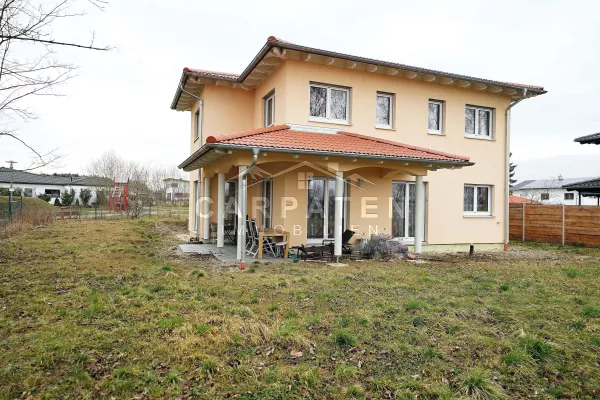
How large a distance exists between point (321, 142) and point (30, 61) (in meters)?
6.24

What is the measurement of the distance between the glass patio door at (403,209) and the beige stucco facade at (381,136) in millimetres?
350

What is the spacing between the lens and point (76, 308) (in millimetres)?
5375

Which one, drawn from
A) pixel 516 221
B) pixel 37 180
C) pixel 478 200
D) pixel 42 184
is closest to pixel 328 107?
pixel 478 200

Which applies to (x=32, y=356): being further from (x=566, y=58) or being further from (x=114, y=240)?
(x=566, y=58)

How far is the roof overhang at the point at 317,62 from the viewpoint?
34.0 ft

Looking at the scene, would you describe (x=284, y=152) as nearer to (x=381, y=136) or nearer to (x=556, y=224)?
(x=381, y=136)

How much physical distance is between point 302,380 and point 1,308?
4.56m

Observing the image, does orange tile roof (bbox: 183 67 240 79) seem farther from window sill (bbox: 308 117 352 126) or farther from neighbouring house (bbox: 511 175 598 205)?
neighbouring house (bbox: 511 175 598 205)

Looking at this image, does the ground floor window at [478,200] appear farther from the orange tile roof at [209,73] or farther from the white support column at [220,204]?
the orange tile roof at [209,73]

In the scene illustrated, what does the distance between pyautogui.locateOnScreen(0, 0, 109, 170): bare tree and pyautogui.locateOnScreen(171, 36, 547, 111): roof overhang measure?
485cm

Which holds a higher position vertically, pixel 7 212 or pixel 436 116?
pixel 436 116

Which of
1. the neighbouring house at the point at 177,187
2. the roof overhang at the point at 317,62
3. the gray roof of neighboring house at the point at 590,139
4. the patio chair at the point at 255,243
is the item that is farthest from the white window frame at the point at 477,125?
the neighbouring house at the point at 177,187

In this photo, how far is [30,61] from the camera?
6879 mm

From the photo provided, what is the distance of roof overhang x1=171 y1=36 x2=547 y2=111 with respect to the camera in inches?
408
